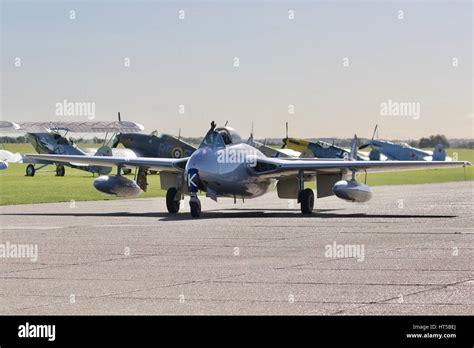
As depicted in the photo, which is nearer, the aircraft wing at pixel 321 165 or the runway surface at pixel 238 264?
the runway surface at pixel 238 264

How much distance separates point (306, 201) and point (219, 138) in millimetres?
3403

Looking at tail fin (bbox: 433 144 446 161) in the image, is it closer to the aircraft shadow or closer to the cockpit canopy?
the aircraft shadow

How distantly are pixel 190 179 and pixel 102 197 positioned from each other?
1306 cm

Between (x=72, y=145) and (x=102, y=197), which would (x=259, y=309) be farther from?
(x=72, y=145)

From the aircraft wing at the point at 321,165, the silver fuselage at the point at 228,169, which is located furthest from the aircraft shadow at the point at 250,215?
the aircraft wing at the point at 321,165

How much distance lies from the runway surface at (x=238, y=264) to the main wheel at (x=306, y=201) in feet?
3.15

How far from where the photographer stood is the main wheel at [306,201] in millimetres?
32500
